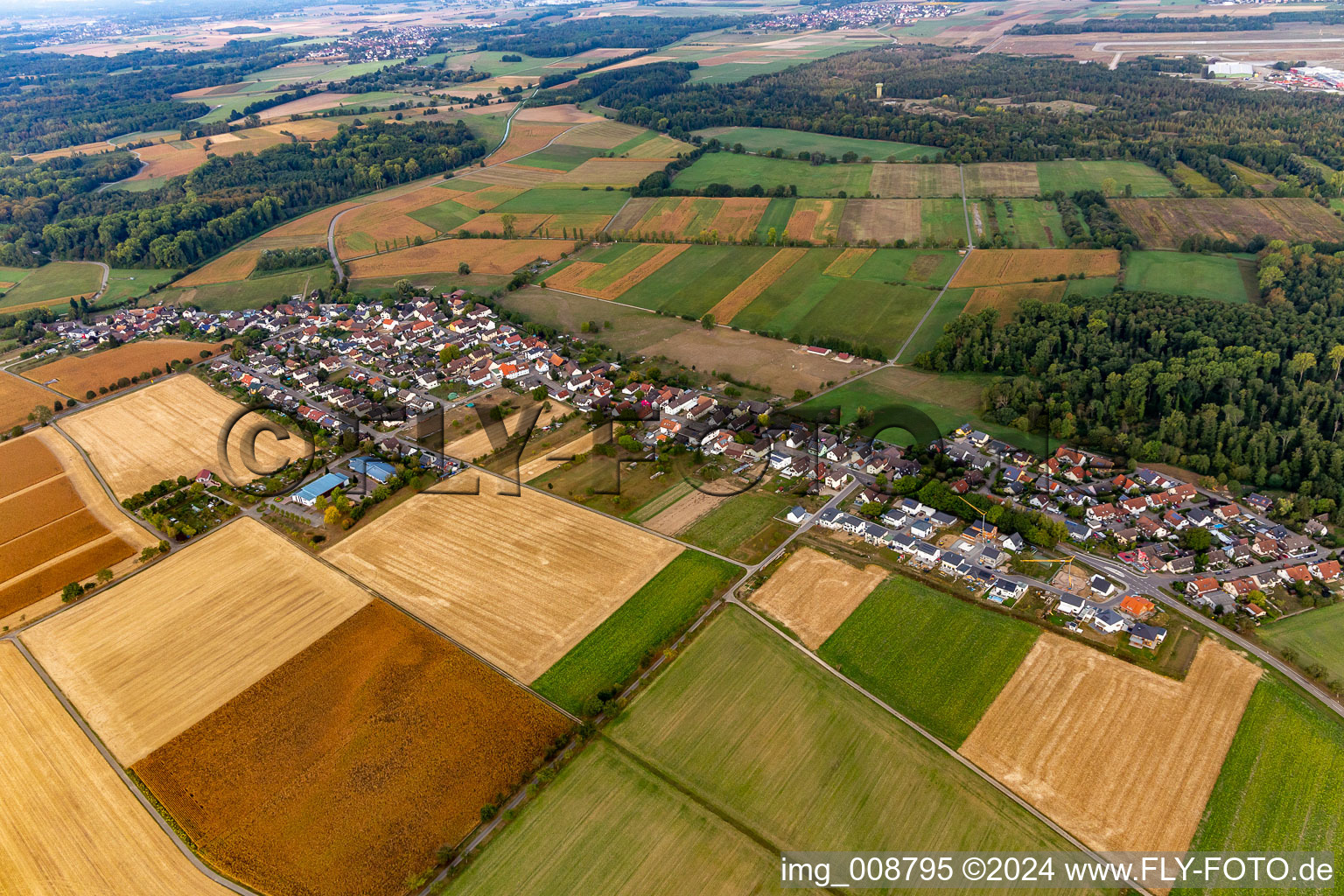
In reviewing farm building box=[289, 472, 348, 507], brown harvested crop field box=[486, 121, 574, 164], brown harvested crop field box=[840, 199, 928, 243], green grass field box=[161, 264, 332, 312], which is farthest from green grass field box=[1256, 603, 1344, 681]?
brown harvested crop field box=[486, 121, 574, 164]

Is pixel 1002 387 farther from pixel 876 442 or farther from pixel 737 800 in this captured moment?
pixel 737 800

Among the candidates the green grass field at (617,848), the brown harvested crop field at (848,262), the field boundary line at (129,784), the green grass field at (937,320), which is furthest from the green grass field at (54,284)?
the green grass field at (937,320)

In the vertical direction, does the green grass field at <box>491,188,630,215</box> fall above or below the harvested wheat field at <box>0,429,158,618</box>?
above

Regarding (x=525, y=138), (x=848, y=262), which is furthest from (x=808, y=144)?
(x=525, y=138)

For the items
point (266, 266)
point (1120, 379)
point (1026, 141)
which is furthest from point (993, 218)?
point (266, 266)

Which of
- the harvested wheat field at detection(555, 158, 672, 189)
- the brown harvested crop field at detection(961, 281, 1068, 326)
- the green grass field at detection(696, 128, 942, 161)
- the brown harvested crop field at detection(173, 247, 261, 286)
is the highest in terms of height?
the green grass field at detection(696, 128, 942, 161)

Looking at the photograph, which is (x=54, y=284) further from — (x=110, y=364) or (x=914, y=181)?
(x=914, y=181)

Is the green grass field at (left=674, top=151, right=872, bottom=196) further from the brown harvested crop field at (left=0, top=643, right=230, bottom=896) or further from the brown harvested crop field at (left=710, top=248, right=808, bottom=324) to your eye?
the brown harvested crop field at (left=0, top=643, right=230, bottom=896)
